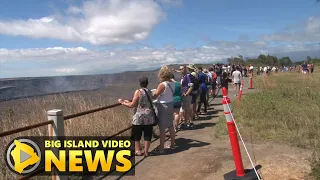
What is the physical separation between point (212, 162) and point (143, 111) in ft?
5.53

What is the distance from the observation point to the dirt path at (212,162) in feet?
19.0

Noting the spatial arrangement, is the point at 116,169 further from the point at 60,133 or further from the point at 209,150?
the point at 209,150

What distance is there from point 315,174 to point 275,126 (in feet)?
13.7

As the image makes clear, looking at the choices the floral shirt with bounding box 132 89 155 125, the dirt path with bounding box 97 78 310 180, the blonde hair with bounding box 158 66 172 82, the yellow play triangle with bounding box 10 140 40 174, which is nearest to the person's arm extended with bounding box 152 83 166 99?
the blonde hair with bounding box 158 66 172 82

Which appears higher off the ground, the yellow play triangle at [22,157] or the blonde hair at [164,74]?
the blonde hair at [164,74]

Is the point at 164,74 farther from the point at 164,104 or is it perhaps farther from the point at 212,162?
the point at 212,162

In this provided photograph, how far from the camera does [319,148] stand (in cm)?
693

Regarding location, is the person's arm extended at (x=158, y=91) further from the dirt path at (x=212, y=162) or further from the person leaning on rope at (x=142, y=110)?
the dirt path at (x=212, y=162)

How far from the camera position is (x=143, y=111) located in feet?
22.7

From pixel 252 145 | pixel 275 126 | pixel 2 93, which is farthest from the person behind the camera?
pixel 2 93

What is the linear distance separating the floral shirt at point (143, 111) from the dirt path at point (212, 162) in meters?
0.81

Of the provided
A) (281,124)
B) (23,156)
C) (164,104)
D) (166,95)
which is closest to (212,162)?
(164,104)

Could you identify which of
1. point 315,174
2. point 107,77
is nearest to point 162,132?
point 315,174

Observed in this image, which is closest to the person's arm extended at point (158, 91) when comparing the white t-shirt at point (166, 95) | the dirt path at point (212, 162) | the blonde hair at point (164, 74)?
the white t-shirt at point (166, 95)
